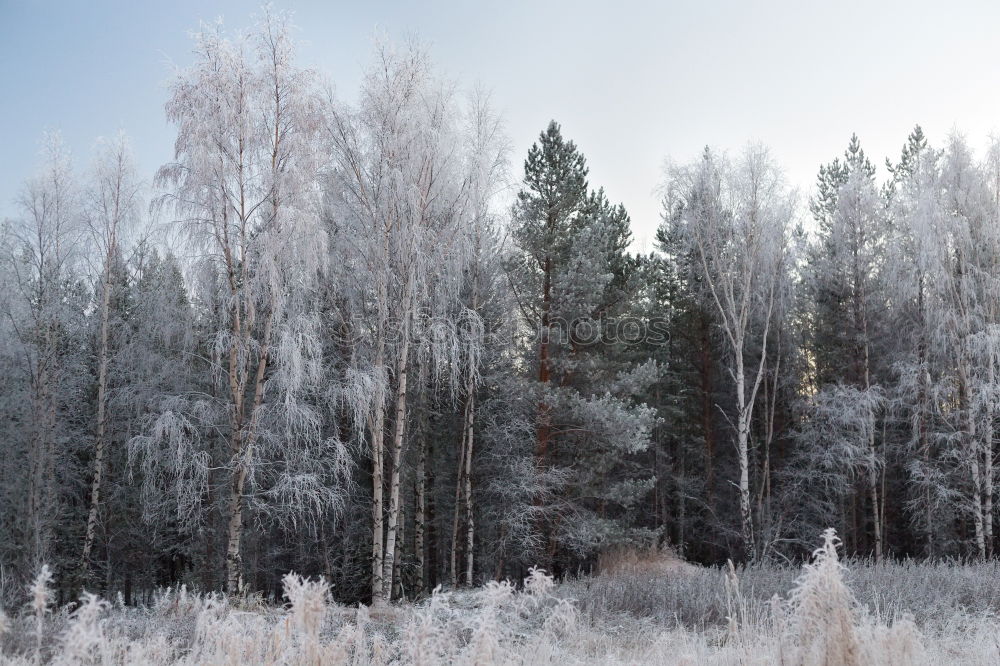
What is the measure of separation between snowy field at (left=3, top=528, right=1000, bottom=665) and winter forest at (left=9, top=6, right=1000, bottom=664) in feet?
0.42

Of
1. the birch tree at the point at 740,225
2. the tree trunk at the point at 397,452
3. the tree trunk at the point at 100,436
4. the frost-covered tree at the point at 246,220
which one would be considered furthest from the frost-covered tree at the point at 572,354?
the tree trunk at the point at 100,436

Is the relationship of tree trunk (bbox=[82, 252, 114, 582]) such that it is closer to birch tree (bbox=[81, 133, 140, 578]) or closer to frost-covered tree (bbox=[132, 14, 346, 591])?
birch tree (bbox=[81, 133, 140, 578])

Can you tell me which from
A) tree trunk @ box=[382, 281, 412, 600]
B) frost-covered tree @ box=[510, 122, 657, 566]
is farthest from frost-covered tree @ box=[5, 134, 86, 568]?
frost-covered tree @ box=[510, 122, 657, 566]

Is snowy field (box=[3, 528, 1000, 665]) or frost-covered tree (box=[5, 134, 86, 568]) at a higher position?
frost-covered tree (box=[5, 134, 86, 568])

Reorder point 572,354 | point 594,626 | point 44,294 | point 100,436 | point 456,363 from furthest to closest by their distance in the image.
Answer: point 572,354, point 44,294, point 100,436, point 456,363, point 594,626

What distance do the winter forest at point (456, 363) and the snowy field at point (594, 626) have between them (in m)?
0.13

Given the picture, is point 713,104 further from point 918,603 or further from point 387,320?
point 918,603

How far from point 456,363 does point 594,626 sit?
515 cm

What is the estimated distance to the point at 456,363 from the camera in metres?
11.1

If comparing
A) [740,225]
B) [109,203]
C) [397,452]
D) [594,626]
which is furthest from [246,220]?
[740,225]

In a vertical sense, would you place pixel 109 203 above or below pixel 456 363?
above

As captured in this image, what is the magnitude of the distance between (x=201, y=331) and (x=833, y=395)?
16.3m

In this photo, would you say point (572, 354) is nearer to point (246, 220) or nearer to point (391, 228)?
point (391, 228)

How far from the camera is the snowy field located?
10.4 ft
